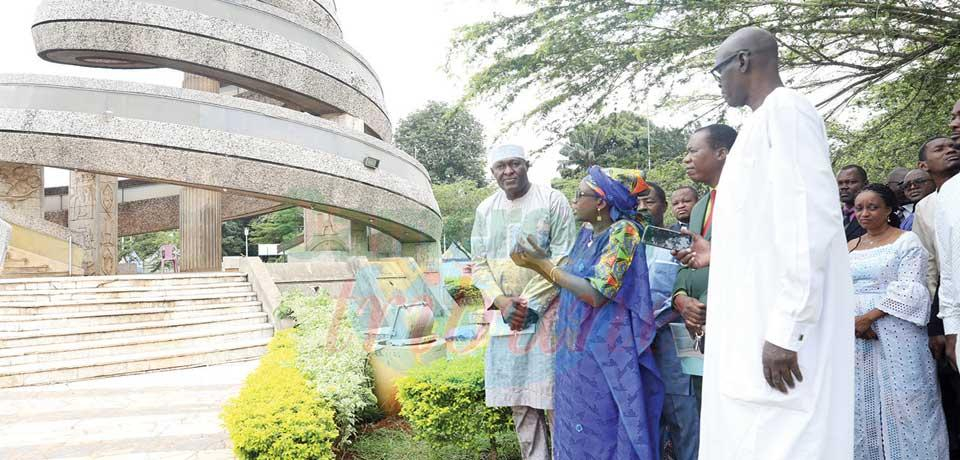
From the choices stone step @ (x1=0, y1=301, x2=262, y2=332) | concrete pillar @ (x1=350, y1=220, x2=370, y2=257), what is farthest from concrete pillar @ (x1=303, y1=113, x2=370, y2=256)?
stone step @ (x1=0, y1=301, x2=262, y2=332)

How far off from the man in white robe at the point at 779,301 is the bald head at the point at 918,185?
2191mm

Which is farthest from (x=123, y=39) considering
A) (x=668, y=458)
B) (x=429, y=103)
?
(x=429, y=103)

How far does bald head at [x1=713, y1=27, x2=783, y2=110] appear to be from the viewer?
1.88m

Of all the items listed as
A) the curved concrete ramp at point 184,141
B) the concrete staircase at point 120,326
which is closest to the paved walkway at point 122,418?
the concrete staircase at point 120,326

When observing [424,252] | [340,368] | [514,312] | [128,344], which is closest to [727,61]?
[514,312]

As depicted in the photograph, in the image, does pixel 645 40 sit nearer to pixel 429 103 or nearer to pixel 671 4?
pixel 671 4

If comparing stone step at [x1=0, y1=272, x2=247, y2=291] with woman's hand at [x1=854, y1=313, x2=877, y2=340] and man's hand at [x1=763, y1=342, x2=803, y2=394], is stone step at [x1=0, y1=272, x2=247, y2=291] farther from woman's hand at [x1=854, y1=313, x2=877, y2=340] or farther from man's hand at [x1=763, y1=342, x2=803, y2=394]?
man's hand at [x1=763, y1=342, x2=803, y2=394]

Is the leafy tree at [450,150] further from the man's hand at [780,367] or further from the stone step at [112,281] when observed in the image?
the man's hand at [780,367]

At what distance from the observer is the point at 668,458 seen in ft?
8.96

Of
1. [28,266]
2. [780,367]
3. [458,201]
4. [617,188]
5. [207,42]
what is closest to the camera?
[780,367]

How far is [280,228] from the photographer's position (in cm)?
3156

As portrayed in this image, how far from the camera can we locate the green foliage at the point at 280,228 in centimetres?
3119

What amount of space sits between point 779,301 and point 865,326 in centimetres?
140

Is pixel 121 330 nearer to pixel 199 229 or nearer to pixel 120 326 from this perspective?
pixel 120 326
